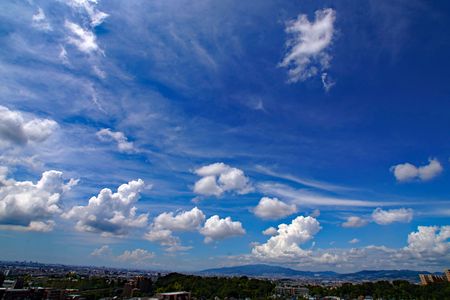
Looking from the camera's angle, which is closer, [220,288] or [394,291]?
[394,291]

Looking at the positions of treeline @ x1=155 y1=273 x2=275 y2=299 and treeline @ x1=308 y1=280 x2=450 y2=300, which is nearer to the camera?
treeline @ x1=155 y1=273 x2=275 y2=299

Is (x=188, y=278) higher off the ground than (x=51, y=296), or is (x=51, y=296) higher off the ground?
(x=188, y=278)

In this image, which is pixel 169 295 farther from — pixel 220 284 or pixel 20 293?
pixel 220 284

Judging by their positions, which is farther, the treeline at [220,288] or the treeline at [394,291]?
the treeline at [394,291]

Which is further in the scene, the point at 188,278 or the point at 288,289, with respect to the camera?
the point at 288,289

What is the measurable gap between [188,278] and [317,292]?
130 feet

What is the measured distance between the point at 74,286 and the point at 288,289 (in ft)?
244

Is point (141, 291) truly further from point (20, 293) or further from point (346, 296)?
point (346, 296)

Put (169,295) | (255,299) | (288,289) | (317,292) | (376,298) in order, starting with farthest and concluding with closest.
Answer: (288,289) < (317,292) < (376,298) < (255,299) < (169,295)

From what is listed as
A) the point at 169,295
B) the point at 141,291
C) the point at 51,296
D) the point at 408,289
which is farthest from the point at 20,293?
the point at 408,289

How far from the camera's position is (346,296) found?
96062mm

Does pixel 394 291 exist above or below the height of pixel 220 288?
above

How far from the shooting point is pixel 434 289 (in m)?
92.2

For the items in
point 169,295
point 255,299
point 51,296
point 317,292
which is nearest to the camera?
point 169,295
